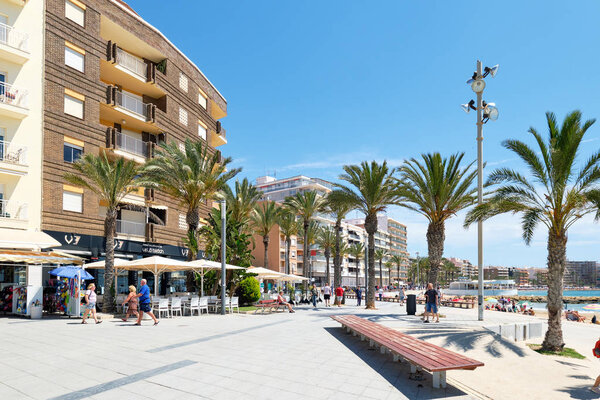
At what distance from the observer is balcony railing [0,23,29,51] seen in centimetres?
2184

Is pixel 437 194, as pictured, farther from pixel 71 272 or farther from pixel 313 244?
pixel 313 244

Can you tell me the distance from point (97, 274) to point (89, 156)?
9.36 m

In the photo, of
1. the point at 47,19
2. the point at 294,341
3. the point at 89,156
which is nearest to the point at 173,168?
the point at 89,156

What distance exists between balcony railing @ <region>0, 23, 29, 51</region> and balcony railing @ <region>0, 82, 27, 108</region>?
2.05 metres

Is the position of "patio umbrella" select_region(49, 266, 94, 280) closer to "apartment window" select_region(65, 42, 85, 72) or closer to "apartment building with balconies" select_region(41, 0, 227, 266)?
"apartment building with balconies" select_region(41, 0, 227, 266)

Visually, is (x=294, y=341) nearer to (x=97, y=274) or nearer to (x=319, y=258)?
(x=97, y=274)

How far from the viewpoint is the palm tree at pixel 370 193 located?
25828mm

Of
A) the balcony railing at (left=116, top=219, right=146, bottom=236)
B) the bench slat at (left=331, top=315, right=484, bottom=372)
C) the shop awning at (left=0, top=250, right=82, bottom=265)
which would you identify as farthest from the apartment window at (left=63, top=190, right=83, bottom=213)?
the bench slat at (left=331, top=315, right=484, bottom=372)

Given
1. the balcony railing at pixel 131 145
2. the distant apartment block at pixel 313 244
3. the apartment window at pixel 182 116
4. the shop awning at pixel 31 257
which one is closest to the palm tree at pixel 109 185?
the shop awning at pixel 31 257

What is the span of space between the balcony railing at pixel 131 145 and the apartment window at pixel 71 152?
9.26 ft

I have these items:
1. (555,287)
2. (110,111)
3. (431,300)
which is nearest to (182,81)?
(110,111)

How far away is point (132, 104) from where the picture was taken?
2955 cm

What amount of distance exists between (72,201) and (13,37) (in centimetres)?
886

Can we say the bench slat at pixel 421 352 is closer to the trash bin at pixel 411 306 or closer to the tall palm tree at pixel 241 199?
the trash bin at pixel 411 306
